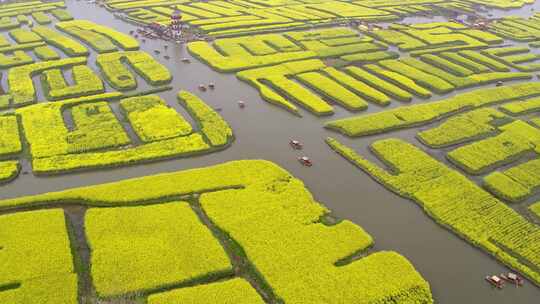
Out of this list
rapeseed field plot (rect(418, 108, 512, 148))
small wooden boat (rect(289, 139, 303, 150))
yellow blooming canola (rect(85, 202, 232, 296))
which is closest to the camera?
yellow blooming canola (rect(85, 202, 232, 296))

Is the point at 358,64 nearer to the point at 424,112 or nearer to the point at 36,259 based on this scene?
the point at 424,112

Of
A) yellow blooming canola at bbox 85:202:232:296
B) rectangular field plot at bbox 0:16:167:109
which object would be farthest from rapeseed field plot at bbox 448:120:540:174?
rectangular field plot at bbox 0:16:167:109

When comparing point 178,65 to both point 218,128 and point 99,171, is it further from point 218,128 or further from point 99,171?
point 99,171

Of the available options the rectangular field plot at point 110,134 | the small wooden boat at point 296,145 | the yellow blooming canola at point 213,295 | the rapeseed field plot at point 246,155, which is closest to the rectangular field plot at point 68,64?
the rapeseed field plot at point 246,155

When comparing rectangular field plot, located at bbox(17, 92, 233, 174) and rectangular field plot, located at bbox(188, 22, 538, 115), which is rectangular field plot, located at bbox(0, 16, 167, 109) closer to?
rectangular field plot, located at bbox(17, 92, 233, 174)

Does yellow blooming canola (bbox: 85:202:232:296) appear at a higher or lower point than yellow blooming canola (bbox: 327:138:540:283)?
lower

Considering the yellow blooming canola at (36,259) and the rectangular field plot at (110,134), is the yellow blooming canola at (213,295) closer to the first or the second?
the yellow blooming canola at (36,259)

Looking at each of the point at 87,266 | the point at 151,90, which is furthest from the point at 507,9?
the point at 87,266
